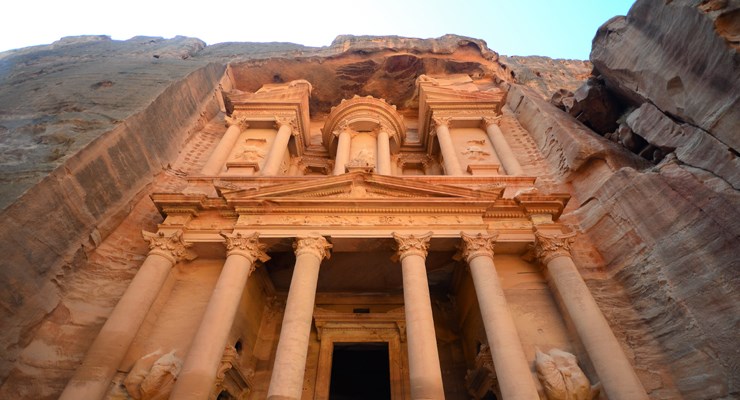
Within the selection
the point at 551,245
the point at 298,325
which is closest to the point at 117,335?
the point at 298,325

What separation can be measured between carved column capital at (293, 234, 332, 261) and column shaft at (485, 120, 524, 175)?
25.9ft

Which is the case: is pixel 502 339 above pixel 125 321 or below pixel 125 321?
below

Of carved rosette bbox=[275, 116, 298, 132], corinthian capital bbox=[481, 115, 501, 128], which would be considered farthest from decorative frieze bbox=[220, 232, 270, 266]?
corinthian capital bbox=[481, 115, 501, 128]

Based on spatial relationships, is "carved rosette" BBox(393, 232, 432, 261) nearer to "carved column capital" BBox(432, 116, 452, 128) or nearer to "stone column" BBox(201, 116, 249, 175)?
"stone column" BBox(201, 116, 249, 175)

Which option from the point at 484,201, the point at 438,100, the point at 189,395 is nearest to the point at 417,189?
the point at 484,201

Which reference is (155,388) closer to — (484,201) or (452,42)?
(484,201)

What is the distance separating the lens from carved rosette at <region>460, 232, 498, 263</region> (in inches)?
351

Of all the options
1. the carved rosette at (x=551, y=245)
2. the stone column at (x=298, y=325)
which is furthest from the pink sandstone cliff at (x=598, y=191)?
the stone column at (x=298, y=325)

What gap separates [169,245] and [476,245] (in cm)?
765

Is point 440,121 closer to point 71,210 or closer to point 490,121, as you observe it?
point 490,121

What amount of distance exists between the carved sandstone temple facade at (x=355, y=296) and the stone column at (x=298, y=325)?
0.10ft

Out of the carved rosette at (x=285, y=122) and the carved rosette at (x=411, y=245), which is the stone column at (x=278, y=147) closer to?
the carved rosette at (x=285, y=122)

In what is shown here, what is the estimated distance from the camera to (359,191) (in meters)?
10.4

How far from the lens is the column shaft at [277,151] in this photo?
560 inches
